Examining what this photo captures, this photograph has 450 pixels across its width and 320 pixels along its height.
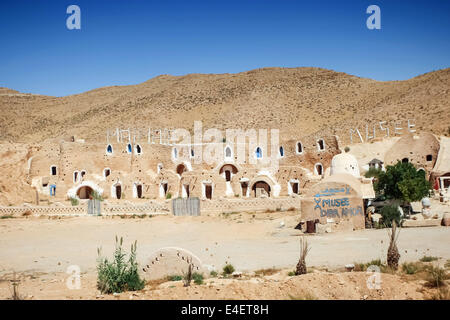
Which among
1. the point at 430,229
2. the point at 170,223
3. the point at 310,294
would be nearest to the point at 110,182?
the point at 170,223

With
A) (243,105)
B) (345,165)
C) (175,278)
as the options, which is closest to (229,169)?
(345,165)

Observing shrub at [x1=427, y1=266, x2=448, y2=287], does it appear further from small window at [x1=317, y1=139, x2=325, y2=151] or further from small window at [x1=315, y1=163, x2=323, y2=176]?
small window at [x1=317, y1=139, x2=325, y2=151]

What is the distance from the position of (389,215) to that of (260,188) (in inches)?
540

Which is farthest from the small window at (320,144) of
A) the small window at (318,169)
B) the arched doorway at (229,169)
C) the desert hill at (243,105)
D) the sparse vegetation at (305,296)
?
the sparse vegetation at (305,296)

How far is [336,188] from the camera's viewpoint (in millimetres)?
16344

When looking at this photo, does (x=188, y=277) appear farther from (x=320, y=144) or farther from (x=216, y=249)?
(x=320, y=144)

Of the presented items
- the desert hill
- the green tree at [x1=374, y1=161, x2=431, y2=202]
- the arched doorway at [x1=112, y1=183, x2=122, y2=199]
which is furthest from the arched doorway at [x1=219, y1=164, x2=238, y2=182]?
the desert hill

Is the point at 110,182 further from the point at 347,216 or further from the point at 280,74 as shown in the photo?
the point at 280,74

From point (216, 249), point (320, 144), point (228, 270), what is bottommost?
point (216, 249)

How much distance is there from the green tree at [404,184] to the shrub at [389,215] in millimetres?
2027

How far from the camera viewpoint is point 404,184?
18.1m

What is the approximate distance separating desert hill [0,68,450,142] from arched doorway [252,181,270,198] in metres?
20.5

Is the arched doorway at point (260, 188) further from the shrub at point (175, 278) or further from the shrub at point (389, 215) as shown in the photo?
the shrub at point (175, 278)
